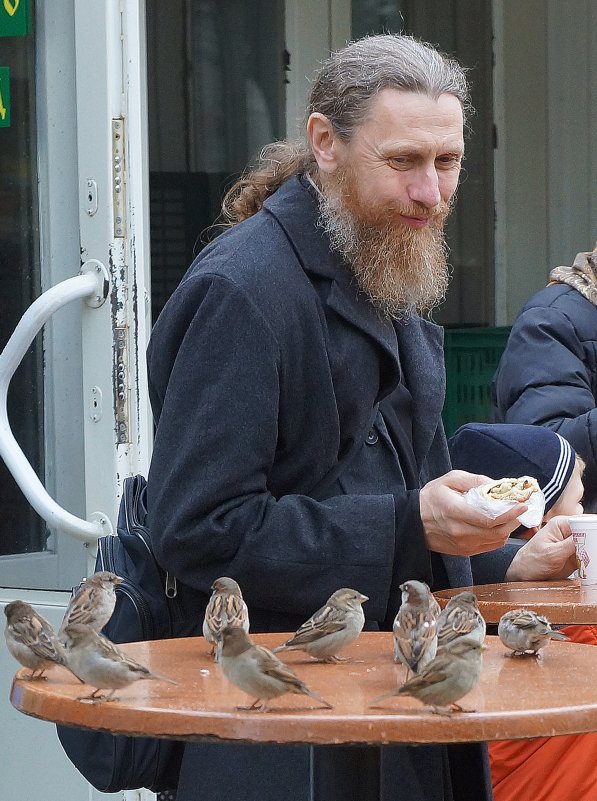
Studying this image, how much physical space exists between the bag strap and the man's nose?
0.43m

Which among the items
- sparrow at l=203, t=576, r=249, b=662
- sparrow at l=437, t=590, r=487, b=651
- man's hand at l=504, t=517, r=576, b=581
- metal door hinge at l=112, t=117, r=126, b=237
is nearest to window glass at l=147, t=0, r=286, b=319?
metal door hinge at l=112, t=117, r=126, b=237

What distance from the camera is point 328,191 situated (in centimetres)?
270

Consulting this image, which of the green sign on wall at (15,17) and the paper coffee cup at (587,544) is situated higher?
the green sign on wall at (15,17)

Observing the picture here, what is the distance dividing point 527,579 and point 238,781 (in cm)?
115

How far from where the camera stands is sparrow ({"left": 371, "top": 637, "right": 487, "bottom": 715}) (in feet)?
5.38

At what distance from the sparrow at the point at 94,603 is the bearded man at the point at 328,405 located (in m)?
0.12

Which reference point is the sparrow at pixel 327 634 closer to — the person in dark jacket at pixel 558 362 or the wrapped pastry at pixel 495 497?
the wrapped pastry at pixel 495 497

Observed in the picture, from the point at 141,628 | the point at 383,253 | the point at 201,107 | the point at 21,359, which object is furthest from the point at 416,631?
the point at 201,107

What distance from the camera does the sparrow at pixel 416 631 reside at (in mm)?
1897

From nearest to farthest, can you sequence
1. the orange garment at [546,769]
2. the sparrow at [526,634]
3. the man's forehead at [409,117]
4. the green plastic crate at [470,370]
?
the sparrow at [526,634] → the man's forehead at [409,117] → the orange garment at [546,769] → the green plastic crate at [470,370]

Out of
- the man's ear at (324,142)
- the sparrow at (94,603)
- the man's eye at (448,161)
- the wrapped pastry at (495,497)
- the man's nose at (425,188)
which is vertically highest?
the man's ear at (324,142)

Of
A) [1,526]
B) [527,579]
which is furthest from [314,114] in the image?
[1,526]

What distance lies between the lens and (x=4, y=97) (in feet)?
12.2

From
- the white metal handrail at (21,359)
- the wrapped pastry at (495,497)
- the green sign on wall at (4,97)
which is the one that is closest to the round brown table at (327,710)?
the wrapped pastry at (495,497)
